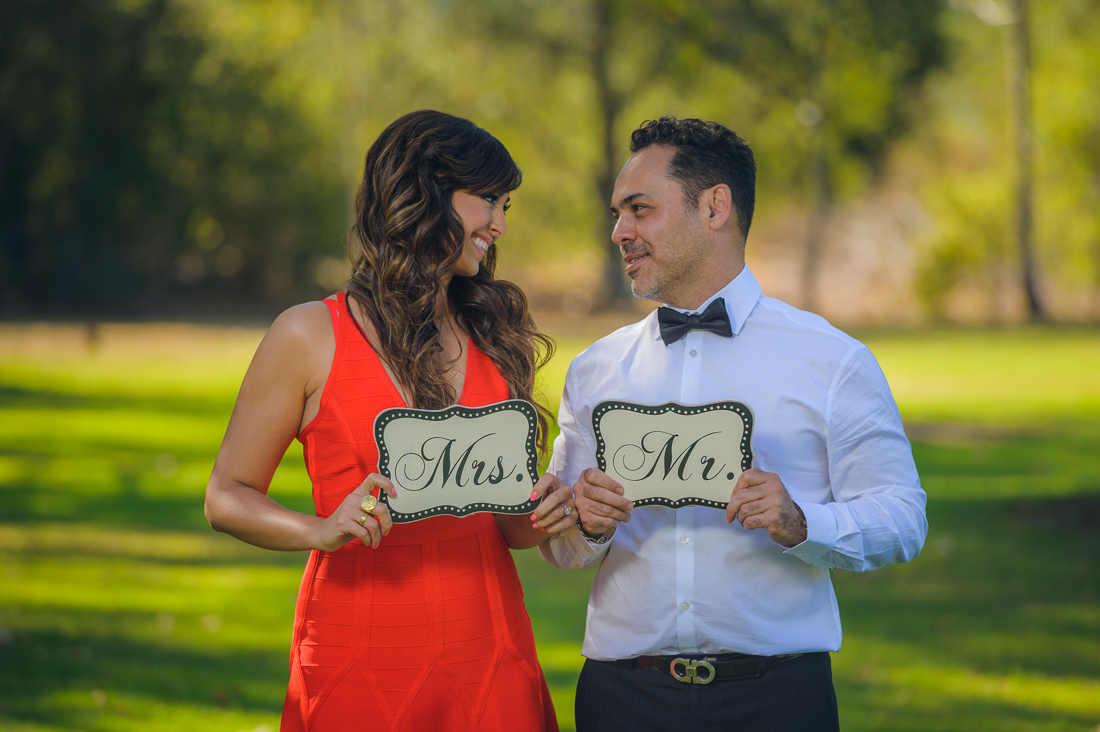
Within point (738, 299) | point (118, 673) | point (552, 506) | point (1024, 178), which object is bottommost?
point (118, 673)

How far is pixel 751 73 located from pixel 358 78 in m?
12.5

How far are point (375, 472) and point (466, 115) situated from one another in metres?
31.0

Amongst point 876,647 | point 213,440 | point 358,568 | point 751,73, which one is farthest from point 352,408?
point 751,73

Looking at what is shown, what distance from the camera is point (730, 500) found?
2.69m

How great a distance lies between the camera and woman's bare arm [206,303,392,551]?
2807 mm

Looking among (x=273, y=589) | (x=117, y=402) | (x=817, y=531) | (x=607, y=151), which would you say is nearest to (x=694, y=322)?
(x=817, y=531)

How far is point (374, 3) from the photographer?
111 ft

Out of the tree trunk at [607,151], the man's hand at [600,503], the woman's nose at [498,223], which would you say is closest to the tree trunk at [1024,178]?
the tree trunk at [607,151]

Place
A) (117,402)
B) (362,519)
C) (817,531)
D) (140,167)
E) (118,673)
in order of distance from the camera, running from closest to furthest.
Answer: (362,519), (817,531), (118,673), (117,402), (140,167)

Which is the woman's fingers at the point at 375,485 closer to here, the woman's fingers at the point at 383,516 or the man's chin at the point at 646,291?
the woman's fingers at the point at 383,516

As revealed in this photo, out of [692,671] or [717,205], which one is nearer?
[692,671]

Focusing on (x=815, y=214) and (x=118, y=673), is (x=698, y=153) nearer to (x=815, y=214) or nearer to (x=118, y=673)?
(x=118, y=673)

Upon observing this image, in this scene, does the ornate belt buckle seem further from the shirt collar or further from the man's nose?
the man's nose

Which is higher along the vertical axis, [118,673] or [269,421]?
[269,421]
